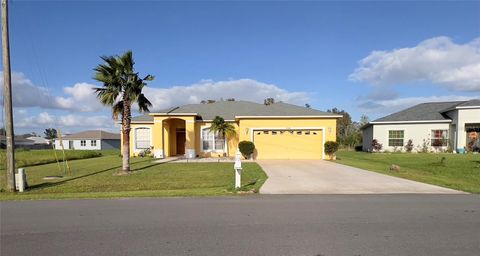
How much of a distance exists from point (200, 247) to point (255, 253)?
33.7 inches

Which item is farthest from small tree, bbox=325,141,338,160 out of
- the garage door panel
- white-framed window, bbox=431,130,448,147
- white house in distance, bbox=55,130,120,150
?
white house in distance, bbox=55,130,120,150

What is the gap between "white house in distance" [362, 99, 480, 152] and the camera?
29.4 m

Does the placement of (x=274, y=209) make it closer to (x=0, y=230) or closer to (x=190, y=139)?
(x=0, y=230)

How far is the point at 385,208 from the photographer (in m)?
8.12

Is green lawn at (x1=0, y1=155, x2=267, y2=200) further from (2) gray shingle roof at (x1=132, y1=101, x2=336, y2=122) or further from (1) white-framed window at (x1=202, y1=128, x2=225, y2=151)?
(2) gray shingle roof at (x1=132, y1=101, x2=336, y2=122)

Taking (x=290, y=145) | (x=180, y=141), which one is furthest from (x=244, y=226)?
(x=180, y=141)

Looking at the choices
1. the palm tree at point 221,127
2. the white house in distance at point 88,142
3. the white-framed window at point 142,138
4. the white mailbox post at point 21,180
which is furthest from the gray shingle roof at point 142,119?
the white house in distance at point 88,142

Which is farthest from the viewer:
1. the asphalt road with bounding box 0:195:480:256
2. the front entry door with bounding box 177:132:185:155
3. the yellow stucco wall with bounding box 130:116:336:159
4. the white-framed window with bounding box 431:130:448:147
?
the white-framed window with bounding box 431:130:448:147

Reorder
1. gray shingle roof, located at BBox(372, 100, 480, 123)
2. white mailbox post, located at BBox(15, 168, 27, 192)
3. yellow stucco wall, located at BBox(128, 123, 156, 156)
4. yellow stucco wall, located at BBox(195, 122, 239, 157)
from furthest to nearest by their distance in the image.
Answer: gray shingle roof, located at BBox(372, 100, 480, 123) < yellow stucco wall, located at BBox(128, 123, 156, 156) < yellow stucco wall, located at BBox(195, 122, 239, 157) < white mailbox post, located at BBox(15, 168, 27, 192)

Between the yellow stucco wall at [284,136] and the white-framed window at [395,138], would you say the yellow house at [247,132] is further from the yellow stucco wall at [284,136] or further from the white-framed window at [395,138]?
the white-framed window at [395,138]

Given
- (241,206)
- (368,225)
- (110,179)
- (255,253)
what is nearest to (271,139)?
(110,179)

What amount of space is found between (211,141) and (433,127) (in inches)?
801

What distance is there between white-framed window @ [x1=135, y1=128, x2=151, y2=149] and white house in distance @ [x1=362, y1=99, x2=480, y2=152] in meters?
21.2

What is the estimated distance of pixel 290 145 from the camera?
25.5 metres
